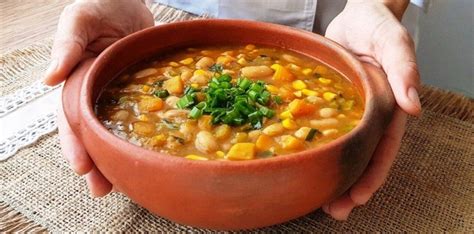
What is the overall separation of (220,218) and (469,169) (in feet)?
1.96

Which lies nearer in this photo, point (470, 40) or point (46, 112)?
point (46, 112)

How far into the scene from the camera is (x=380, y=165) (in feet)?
3.18

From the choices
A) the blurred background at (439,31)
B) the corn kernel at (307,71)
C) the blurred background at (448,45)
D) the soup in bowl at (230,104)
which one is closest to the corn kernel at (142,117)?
the soup in bowl at (230,104)

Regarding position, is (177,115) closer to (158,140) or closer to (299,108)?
(158,140)

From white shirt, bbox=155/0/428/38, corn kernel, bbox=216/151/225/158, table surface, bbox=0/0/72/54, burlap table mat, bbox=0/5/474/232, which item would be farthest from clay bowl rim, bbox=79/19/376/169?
table surface, bbox=0/0/72/54

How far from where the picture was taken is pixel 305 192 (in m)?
0.80

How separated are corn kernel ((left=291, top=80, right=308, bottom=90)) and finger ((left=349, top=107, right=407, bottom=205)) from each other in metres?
0.17

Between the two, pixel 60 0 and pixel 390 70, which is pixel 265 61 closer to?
pixel 390 70

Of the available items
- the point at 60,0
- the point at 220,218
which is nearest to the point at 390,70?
the point at 220,218

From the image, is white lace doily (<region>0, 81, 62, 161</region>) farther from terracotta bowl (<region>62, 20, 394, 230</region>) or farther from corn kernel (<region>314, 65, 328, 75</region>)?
corn kernel (<region>314, 65, 328, 75</region>)

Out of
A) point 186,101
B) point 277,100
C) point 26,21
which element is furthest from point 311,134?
point 26,21

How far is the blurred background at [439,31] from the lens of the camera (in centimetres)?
171

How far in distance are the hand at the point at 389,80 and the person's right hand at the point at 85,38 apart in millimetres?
409

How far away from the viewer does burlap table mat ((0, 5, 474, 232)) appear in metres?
0.99
